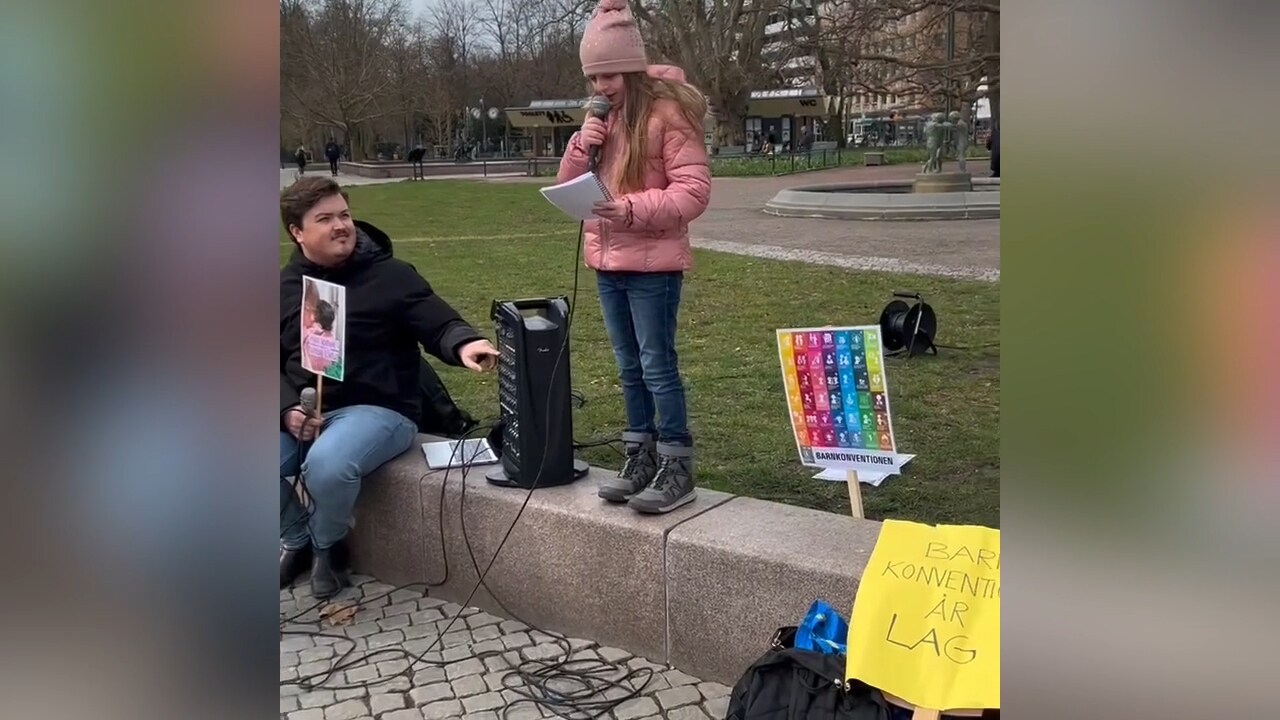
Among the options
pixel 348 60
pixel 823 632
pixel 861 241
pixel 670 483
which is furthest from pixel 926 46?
pixel 823 632

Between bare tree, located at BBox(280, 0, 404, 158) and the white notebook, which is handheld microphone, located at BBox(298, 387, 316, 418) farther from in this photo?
bare tree, located at BBox(280, 0, 404, 158)

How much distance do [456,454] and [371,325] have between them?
631 millimetres

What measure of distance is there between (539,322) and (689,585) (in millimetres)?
1221

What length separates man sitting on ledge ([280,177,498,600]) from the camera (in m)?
4.35

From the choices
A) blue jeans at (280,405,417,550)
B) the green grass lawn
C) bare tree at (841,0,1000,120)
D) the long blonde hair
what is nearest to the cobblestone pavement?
blue jeans at (280,405,417,550)

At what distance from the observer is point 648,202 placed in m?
3.63

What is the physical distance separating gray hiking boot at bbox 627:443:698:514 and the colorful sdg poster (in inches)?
16.4

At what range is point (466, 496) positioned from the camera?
419cm

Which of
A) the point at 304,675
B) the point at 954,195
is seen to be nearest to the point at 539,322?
the point at 304,675

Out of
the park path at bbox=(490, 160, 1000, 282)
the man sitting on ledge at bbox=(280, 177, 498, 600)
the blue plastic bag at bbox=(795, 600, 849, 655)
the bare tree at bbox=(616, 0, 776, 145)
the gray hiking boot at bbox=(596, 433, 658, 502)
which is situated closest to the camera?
the blue plastic bag at bbox=(795, 600, 849, 655)

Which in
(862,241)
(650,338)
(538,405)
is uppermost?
(862,241)

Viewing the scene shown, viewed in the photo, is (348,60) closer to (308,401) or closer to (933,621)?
(308,401)
